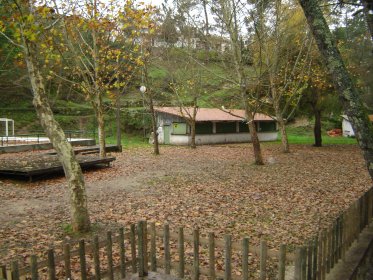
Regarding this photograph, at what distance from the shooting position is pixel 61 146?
8062mm

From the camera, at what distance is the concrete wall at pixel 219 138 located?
3703cm

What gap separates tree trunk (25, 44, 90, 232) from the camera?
787 cm

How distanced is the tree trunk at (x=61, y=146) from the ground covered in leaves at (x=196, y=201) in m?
0.59

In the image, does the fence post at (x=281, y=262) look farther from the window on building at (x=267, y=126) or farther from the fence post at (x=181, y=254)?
the window on building at (x=267, y=126)

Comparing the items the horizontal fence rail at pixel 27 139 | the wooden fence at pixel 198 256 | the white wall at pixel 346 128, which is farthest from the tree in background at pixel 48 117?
the white wall at pixel 346 128

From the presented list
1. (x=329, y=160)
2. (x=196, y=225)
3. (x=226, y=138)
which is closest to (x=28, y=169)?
(x=196, y=225)

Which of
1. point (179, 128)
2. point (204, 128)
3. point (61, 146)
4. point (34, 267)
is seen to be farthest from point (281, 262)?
point (204, 128)

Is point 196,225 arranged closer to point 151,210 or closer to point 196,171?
point 151,210

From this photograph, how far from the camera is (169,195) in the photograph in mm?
12508

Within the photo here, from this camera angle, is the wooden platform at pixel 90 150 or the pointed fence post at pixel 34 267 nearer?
the pointed fence post at pixel 34 267

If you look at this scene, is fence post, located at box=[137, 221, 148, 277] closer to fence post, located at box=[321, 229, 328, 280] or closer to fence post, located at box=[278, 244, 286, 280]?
fence post, located at box=[278, 244, 286, 280]

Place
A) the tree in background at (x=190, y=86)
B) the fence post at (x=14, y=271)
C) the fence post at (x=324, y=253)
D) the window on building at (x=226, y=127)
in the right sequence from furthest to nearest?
the window on building at (x=226, y=127) < the tree in background at (x=190, y=86) < the fence post at (x=324, y=253) < the fence post at (x=14, y=271)

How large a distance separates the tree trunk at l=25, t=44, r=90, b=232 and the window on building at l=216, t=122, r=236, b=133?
31.7 m

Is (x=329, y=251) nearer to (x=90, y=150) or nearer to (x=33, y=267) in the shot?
(x=33, y=267)
